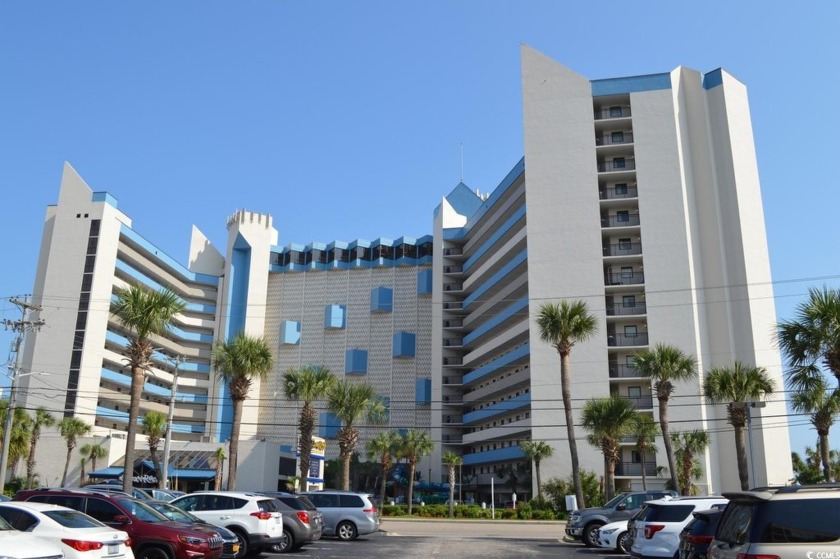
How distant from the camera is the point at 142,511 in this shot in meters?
16.6

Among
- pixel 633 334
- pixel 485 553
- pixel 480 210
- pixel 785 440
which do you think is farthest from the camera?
pixel 480 210

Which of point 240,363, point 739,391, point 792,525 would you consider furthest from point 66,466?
point 792,525

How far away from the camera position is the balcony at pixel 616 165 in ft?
232

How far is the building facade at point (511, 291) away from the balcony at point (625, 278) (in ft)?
0.59

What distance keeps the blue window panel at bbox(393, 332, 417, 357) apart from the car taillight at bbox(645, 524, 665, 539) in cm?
7122

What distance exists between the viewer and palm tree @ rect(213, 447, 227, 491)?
64.3 m

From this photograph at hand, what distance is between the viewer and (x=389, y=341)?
90.5 meters

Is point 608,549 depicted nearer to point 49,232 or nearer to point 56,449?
point 56,449

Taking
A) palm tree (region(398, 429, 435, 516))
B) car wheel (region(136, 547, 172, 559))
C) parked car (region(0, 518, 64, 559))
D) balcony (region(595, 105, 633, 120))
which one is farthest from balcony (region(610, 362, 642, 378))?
parked car (region(0, 518, 64, 559))

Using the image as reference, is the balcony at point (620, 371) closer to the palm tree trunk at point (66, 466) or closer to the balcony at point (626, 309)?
the balcony at point (626, 309)

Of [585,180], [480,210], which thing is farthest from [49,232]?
[585,180]

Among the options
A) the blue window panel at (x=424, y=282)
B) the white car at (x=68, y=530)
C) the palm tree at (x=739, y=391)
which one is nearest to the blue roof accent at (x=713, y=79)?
the blue window panel at (x=424, y=282)

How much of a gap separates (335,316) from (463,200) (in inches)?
898

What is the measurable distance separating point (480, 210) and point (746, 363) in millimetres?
33542
